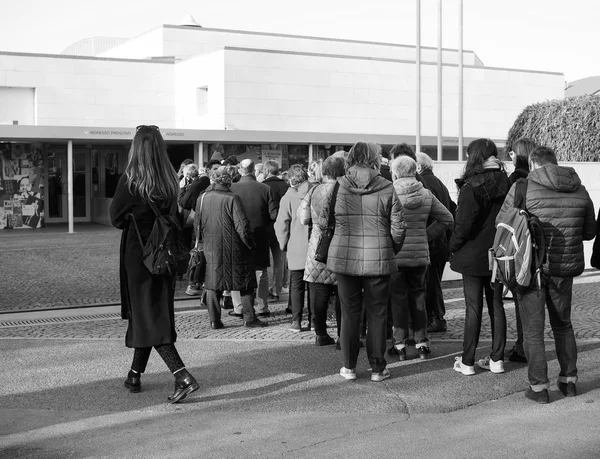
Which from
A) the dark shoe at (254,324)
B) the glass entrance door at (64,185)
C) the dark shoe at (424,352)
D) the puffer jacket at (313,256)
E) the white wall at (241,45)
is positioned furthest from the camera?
the white wall at (241,45)

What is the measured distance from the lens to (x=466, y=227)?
6816 millimetres

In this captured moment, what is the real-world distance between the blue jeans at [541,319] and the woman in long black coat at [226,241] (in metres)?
3.41

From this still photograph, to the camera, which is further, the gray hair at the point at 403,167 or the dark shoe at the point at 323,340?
the dark shoe at the point at 323,340

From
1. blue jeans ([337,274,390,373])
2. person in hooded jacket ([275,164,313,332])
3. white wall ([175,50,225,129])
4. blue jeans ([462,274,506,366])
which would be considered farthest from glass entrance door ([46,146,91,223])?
blue jeans ([462,274,506,366])

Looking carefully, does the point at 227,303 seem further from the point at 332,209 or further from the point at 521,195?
the point at 521,195

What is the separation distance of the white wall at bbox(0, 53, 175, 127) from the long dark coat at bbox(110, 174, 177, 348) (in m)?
25.2

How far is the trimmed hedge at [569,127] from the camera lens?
74.2 ft

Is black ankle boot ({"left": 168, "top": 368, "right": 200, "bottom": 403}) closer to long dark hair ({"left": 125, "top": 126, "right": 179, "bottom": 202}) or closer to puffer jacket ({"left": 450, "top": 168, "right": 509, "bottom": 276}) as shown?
long dark hair ({"left": 125, "top": 126, "right": 179, "bottom": 202})

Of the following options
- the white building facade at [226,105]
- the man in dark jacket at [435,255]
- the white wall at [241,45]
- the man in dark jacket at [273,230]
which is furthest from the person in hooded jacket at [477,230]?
the white wall at [241,45]

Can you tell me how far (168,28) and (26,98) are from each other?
8.62m

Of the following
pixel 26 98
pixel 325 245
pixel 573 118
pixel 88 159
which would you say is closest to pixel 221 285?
pixel 325 245

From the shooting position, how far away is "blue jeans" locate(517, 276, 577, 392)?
6.22 m

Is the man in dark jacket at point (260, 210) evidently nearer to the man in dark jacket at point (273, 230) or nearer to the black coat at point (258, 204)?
the black coat at point (258, 204)

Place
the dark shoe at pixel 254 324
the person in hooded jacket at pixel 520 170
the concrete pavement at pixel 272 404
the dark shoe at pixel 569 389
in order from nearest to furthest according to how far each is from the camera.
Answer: the concrete pavement at pixel 272 404 → the dark shoe at pixel 569 389 → the person in hooded jacket at pixel 520 170 → the dark shoe at pixel 254 324
